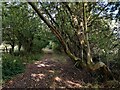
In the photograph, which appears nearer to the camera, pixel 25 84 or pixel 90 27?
pixel 25 84

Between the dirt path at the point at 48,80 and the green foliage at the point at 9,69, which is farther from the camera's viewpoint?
the green foliage at the point at 9,69

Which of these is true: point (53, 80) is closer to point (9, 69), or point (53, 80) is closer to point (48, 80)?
point (48, 80)

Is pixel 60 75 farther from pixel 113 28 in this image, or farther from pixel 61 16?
pixel 113 28

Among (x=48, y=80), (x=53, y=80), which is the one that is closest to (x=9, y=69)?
(x=48, y=80)

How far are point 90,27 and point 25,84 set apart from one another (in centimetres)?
327

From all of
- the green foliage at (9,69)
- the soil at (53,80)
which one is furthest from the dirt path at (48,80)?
the green foliage at (9,69)

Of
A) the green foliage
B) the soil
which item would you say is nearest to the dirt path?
the soil

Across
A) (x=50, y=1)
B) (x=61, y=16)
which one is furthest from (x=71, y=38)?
(x=50, y=1)

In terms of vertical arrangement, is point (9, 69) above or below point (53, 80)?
above

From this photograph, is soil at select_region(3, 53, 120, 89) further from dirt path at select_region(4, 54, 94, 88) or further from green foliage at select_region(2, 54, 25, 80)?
green foliage at select_region(2, 54, 25, 80)

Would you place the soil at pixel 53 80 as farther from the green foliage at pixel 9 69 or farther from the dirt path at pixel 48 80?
the green foliage at pixel 9 69

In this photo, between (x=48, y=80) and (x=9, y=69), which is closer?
(x=48, y=80)

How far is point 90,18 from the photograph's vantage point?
8.08 metres

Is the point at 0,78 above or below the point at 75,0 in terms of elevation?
below
